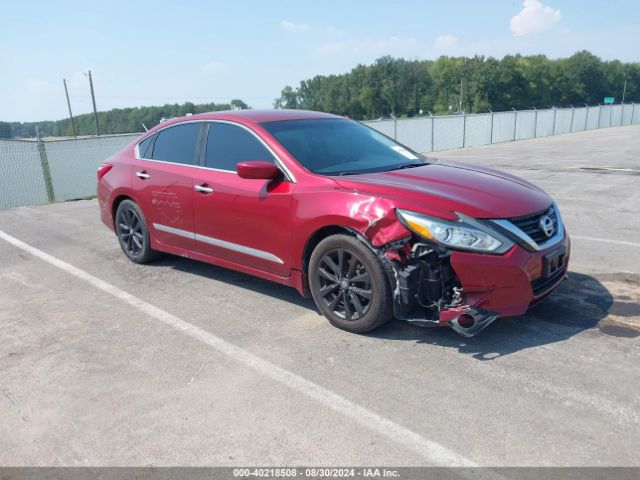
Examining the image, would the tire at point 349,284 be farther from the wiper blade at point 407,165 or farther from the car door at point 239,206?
the wiper blade at point 407,165

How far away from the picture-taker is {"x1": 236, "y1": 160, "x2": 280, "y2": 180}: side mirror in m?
4.24

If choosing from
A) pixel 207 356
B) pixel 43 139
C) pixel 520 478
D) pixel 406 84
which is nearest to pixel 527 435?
pixel 520 478

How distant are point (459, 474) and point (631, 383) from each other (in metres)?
1.38

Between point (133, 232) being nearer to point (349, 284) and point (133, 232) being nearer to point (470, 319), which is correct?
point (349, 284)

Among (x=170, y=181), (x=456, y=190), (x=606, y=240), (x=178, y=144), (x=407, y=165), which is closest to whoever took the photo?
(x=456, y=190)

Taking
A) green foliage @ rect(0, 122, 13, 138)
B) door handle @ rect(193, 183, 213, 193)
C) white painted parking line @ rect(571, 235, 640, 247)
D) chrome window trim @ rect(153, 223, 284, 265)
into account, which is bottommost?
white painted parking line @ rect(571, 235, 640, 247)

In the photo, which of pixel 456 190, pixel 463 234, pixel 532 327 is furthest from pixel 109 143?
pixel 532 327

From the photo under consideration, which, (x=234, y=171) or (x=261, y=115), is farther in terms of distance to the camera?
(x=261, y=115)

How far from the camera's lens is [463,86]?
10550cm

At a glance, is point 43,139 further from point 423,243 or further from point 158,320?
point 423,243

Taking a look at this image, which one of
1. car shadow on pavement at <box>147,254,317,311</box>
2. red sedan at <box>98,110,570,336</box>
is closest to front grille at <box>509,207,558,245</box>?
red sedan at <box>98,110,570,336</box>

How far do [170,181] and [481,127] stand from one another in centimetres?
2479

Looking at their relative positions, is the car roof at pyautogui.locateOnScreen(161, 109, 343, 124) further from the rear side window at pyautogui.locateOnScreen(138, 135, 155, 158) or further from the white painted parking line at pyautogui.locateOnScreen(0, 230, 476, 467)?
the white painted parking line at pyautogui.locateOnScreen(0, 230, 476, 467)

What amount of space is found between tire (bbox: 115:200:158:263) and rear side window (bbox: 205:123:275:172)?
1327mm
